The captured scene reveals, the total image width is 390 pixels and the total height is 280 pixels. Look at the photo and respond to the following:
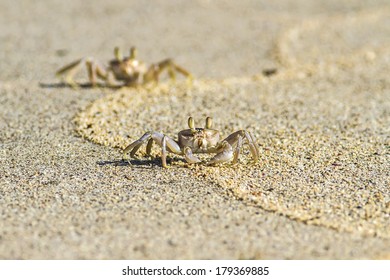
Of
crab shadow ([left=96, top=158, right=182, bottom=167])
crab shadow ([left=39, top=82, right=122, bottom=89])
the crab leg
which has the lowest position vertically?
crab shadow ([left=96, top=158, right=182, bottom=167])

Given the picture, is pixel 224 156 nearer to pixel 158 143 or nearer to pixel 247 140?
pixel 247 140

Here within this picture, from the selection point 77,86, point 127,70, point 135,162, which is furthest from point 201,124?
point 77,86

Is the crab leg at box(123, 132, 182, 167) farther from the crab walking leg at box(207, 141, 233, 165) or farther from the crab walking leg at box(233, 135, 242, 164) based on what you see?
the crab walking leg at box(233, 135, 242, 164)

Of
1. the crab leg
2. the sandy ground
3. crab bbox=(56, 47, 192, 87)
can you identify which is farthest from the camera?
crab bbox=(56, 47, 192, 87)

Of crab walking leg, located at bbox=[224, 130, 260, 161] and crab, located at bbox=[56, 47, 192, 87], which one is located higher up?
crab, located at bbox=[56, 47, 192, 87]

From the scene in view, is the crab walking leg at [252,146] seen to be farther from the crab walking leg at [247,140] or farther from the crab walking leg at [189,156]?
the crab walking leg at [189,156]

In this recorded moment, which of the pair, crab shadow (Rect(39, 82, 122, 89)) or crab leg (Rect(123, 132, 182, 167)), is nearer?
crab leg (Rect(123, 132, 182, 167))

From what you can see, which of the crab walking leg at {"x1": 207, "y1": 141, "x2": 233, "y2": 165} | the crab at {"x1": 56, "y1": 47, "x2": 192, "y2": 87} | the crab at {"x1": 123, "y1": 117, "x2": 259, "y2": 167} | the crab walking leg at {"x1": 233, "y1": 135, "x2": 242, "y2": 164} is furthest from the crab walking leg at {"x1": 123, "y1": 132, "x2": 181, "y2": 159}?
the crab at {"x1": 56, "y1": 47, "x2": 192, "y2": 87}

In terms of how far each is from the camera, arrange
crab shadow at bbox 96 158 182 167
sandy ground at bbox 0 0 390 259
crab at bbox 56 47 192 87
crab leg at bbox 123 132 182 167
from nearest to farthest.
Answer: sandy ground at bbox 0 0 390 259
crab leg at bbox 123 132 182 167
crab shadow at bbox 96 158 182 167
crab at bbox 56 47 192 87
